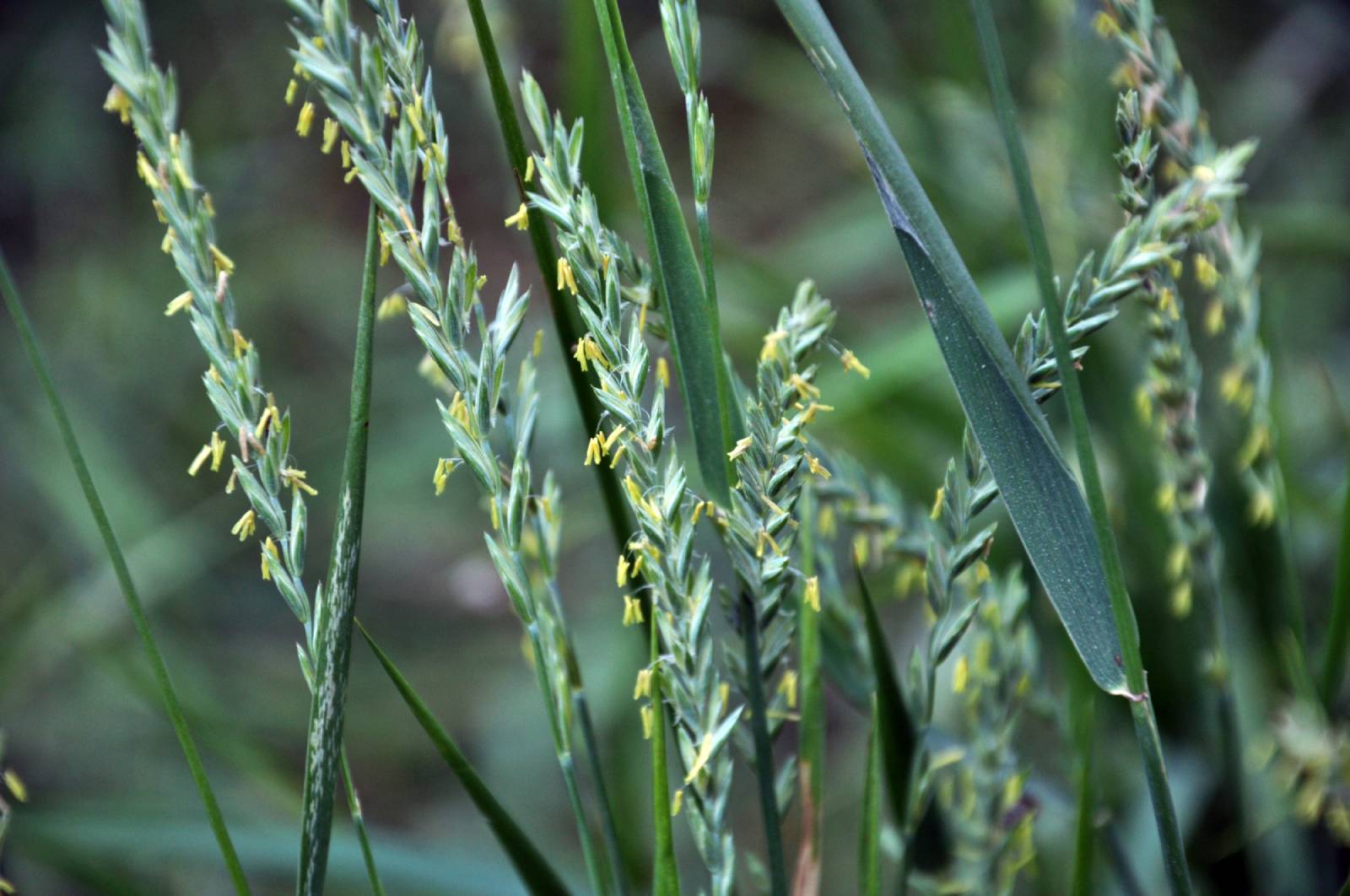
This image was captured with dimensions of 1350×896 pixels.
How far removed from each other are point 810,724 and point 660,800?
8cm

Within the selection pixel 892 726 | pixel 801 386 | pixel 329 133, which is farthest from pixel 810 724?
pixel 329 133

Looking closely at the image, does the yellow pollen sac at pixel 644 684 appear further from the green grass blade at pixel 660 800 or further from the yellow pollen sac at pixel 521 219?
the yellow pollen sac at pixel 521 219

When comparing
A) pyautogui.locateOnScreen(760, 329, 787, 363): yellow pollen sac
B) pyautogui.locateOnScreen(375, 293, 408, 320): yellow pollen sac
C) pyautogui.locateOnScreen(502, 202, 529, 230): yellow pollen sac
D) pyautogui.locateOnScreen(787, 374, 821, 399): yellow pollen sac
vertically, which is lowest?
pyautogui.locateOnScreen(787, 374, 821, 399): yellow pollen sac

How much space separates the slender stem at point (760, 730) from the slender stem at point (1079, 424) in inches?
3.8

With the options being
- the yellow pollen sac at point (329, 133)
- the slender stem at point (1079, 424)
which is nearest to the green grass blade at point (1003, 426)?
the slender stem at point (1079, 424)

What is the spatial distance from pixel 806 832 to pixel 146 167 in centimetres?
29

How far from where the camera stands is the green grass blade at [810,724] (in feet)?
1.05

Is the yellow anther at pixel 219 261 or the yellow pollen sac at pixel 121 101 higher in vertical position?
the yellow pollen sac at pixel 121 101

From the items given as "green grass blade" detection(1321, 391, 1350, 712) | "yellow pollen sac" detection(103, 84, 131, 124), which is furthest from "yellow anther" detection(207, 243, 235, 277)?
"green grass blade" detection(1321, 391, 1350, 712)

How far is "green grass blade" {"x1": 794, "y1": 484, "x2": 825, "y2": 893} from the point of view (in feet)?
1.05

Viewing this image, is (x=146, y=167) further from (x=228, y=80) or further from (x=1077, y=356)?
(x=228, y=80)

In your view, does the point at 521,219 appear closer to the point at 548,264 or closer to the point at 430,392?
the point at 548,264

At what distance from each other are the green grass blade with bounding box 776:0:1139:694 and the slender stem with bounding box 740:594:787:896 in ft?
0.26

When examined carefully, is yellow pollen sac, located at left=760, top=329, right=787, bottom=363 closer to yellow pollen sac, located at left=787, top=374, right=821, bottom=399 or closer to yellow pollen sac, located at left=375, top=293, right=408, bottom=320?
yellow pollen sac, located at left=787, top=374, right=821, bottom=399
